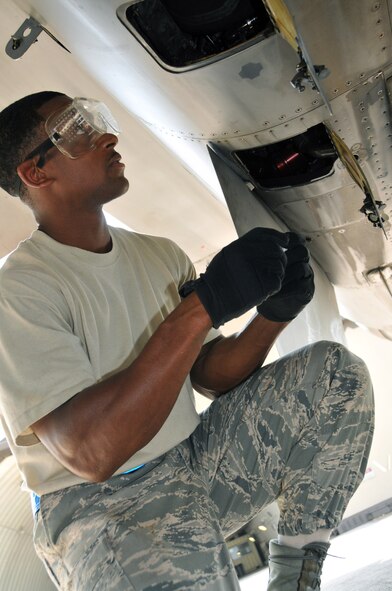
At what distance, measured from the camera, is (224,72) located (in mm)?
1707

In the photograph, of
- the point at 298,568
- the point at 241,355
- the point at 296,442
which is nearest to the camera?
the point at 298,568

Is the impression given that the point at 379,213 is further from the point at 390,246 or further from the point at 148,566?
the point at 148,566

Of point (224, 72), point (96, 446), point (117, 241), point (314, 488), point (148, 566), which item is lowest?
point (314, 488)

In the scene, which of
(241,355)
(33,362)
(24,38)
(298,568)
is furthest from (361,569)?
(24,38)

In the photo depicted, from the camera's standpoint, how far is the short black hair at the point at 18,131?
182 cm

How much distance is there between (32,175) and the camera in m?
1.81

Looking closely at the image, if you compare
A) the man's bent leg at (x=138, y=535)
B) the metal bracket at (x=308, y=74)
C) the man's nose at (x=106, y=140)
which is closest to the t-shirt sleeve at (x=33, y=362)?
the man's bent leg at (x=138, y=535)

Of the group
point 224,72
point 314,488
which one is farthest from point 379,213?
point 314,488

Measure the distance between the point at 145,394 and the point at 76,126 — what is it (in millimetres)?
847

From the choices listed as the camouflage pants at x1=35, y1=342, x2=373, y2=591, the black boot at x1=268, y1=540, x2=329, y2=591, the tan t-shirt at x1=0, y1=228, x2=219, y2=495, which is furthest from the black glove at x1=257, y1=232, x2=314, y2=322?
the black boot at x1=268, y1=540, x2=329, y2=591

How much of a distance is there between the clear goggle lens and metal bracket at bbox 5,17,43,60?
0.43 m

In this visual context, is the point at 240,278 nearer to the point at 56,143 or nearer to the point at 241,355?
the point at 241,355

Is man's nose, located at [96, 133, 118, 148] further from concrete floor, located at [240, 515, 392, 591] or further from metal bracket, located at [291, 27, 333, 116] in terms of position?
concrete floor, located at [240, 515, 392, 591]

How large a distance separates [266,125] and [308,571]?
1.21 m
